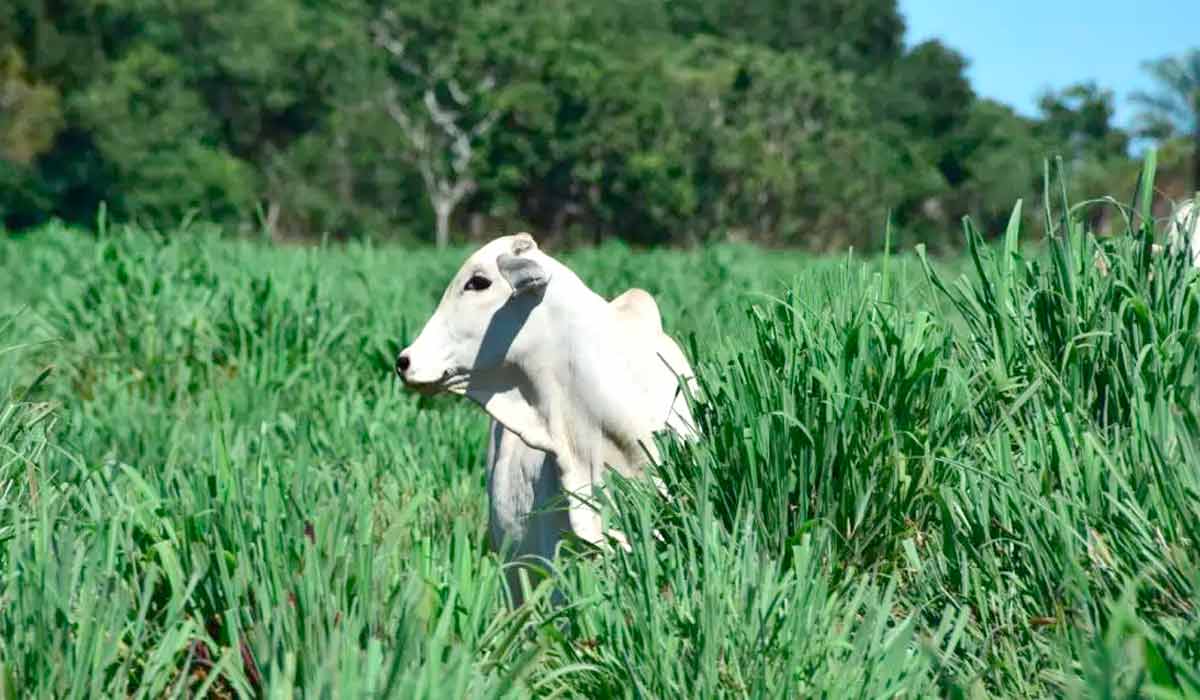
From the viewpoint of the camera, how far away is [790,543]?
359cm

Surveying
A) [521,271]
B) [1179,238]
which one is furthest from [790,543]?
[521,271]

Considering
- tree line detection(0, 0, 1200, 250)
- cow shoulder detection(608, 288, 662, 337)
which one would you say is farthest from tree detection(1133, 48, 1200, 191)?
cow shoulder detection(608, 288, 662, 337)

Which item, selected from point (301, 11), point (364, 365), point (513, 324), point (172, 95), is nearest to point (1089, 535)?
point (513, 324)

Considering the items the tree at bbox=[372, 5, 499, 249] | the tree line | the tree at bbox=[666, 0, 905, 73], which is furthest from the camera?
the tree at bbox=[666, 0, 905, 73]

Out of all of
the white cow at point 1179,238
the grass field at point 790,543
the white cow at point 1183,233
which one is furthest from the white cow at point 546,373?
the white cow at point 1183,233

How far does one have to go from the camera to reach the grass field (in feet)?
9.42

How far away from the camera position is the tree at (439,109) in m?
55.9

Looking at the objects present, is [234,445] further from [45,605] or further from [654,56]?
[654,56]

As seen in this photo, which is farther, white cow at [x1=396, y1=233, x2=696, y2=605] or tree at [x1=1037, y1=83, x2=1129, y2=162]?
tree at [x1=1037, y1=83, x2=1129, y2=162]

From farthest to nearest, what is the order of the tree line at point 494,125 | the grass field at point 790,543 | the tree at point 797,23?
the tree at point 797,23 → the tree line at point 494,125 → the grass field at point 790,543

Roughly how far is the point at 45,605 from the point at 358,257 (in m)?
10.9

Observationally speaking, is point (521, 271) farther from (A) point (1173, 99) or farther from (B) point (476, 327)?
(A) point (1173, 99)

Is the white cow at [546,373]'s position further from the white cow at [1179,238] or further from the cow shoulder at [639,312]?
the white cow at [1179,238]

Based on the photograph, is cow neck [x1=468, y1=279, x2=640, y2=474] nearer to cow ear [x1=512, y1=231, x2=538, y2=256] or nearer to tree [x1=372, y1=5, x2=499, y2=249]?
cow ear [x1=512, y1=231, x2=538, y2=256]
